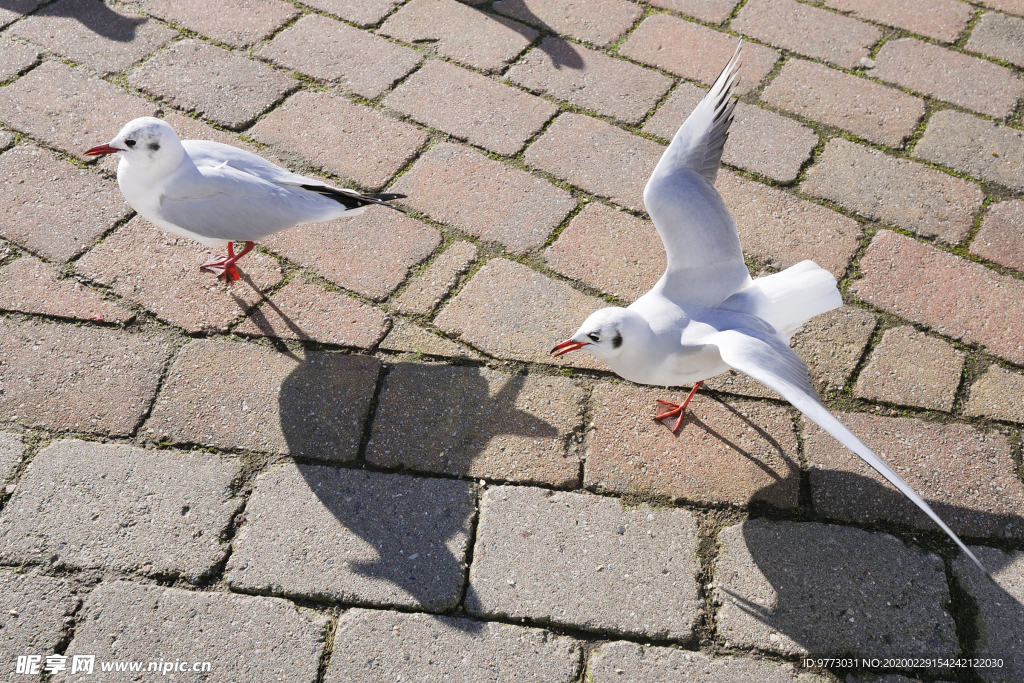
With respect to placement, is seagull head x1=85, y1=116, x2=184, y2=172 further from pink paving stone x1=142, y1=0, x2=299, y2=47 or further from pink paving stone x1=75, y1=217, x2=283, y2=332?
pink paving stone x1=142, y1=0, x2=299, y2=47

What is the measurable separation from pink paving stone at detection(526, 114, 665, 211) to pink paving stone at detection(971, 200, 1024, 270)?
1.19 meters

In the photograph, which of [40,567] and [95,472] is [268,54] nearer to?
[95,472]

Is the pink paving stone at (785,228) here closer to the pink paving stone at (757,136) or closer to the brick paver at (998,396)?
the pink paving stone at (757,136)

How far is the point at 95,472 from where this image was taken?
2117mm

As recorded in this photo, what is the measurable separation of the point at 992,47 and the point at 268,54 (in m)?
3.20

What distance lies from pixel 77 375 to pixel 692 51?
2727 mm

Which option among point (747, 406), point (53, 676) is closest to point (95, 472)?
point (53, 676)

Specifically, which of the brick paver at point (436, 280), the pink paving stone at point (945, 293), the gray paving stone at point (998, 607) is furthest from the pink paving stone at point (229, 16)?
the gray paving stone at point (998, 607)

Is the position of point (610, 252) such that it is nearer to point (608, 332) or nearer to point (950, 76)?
point (608, 332)

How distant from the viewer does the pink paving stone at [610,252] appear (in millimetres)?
2670

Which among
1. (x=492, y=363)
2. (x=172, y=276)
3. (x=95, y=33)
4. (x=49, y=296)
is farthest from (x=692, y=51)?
(x=49, y=296)

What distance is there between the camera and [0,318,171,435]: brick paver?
2230 millimetres

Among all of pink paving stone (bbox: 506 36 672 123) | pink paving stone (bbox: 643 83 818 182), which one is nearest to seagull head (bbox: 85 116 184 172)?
pink paving stone (bbox: 506 36 672 123)

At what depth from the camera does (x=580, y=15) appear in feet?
11.9
